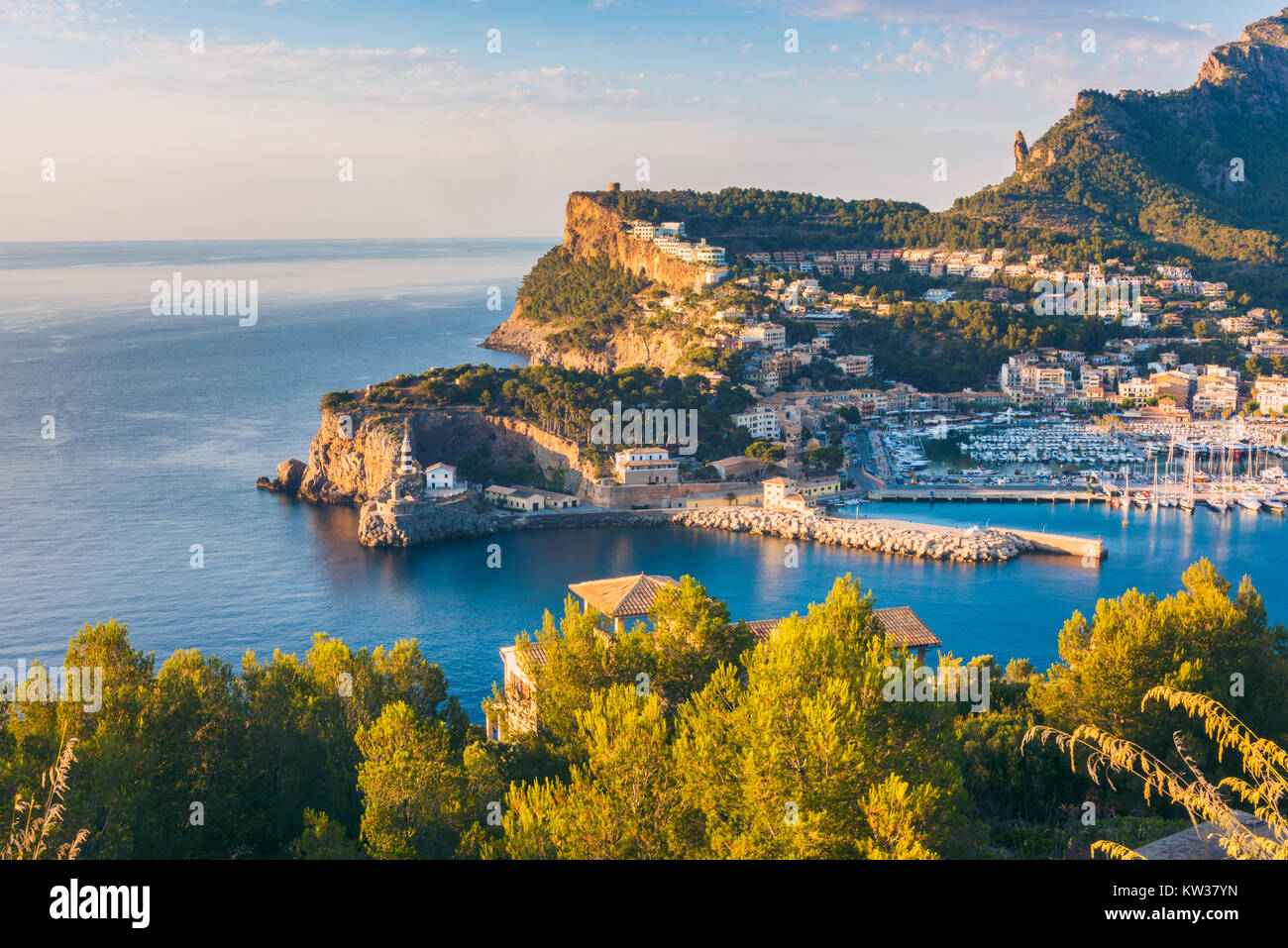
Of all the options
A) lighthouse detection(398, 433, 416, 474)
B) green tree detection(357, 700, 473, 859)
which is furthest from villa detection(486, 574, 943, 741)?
lighthouse detection(398, 433, 416, 474)

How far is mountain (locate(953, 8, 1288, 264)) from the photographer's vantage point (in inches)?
3831

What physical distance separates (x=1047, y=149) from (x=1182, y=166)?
45.0 feet

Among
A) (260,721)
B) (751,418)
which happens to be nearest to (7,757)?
(260,721)

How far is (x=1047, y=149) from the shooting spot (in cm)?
11169

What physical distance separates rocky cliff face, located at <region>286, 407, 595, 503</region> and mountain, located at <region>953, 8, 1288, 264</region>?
2593 inches

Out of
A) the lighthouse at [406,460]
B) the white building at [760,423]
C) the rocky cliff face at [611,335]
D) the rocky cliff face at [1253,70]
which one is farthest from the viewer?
the rocky cliff face at [1253,70]

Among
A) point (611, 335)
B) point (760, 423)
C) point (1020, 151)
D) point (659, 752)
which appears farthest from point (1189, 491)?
point (1020, 151)

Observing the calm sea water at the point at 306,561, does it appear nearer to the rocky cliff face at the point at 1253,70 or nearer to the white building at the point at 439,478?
the white building at the point at 439,478

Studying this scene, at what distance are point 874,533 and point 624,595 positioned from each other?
19.2 meters

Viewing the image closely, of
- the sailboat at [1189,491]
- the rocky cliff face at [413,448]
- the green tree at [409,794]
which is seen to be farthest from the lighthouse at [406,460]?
the green tree at [409,794]

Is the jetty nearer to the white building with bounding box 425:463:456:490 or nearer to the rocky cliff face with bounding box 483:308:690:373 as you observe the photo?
the white building with bounding box 425:463:456:490

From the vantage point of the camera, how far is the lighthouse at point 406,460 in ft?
127

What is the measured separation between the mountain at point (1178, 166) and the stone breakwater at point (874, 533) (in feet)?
221

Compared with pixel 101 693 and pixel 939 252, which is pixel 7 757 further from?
pixel 939 252
